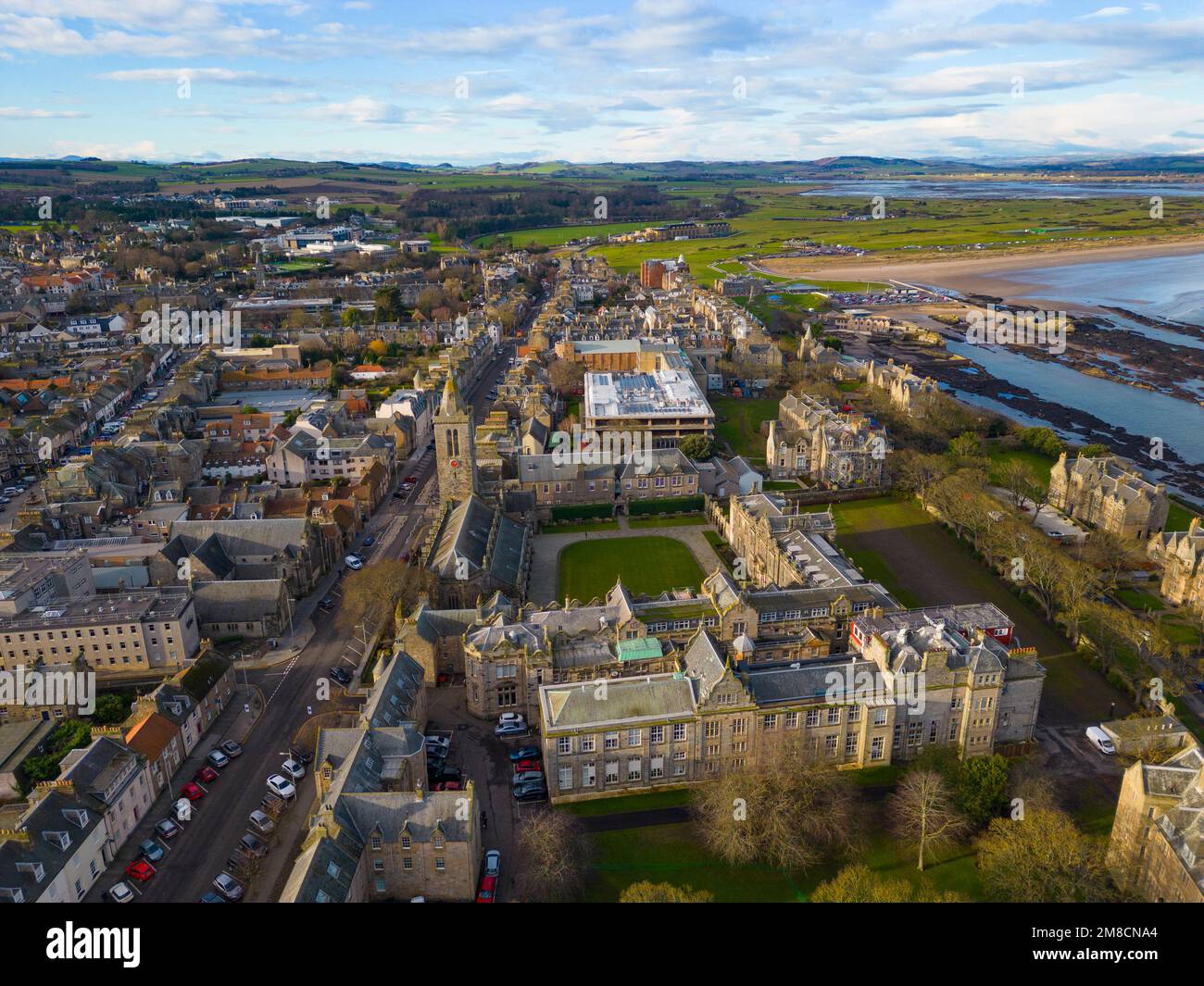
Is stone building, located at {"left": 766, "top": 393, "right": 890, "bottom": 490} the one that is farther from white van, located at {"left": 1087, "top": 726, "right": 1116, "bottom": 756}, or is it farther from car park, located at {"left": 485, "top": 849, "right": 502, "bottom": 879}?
car park, located at {"left": 485, "top": 849, "right": 502, "bottom": 879}

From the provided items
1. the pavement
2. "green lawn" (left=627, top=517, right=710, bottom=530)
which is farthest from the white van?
"green lawn" (left=627, top=517, right=710, bottom=530)

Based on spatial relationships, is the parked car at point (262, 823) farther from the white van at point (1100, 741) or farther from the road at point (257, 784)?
the white van at point (1100, 741)

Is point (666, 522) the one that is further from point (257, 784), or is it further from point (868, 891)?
point (868, 891)

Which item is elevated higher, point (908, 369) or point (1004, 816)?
point (908, 369)

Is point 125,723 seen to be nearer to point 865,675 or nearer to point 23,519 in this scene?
point 23,519

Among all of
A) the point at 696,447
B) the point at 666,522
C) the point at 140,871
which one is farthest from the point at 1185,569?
the point at 140,871

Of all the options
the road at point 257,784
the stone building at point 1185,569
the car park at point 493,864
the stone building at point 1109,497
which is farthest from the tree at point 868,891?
the stone building at point 1109,497
